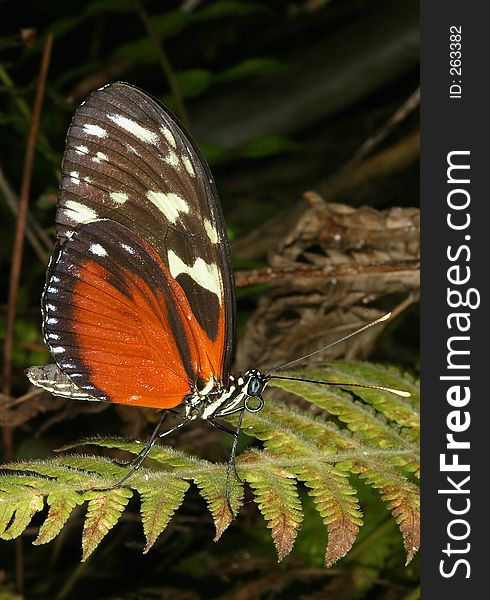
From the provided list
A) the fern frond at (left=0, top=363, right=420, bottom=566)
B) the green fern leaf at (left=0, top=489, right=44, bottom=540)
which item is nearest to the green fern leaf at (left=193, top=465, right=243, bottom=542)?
the fern frond at (left=0, top=363, right=420, bottom=566)

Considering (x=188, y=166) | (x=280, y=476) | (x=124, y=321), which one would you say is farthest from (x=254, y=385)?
(x=188, y=166)

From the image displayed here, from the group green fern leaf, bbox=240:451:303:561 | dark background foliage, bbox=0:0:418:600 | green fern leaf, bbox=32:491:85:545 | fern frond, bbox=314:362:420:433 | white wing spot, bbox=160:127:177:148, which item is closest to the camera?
green fern leaf, bbox=32:491:85:545

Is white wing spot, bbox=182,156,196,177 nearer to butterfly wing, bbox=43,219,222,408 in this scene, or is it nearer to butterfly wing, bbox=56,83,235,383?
butterfly wing, bbox=56,83,235,383

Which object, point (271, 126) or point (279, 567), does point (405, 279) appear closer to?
point (279, 567)

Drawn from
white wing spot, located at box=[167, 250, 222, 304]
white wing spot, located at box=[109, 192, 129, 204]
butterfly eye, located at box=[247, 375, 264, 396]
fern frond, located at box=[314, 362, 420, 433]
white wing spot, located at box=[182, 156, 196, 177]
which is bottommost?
butterfly eye, located at box=[247, 375, 264, 396]

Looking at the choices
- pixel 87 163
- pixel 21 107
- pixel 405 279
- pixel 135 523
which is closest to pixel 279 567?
pixel 135 523

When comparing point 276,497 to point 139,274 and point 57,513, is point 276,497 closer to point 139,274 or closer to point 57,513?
point 57,513

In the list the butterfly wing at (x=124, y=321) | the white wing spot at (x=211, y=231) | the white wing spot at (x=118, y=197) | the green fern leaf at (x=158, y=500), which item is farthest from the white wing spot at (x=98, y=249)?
the green fern leaf at (x=158, y=500)
